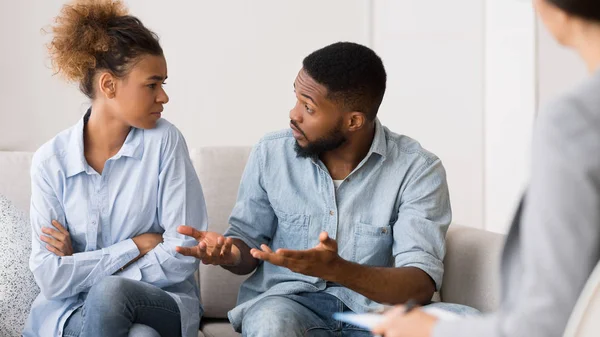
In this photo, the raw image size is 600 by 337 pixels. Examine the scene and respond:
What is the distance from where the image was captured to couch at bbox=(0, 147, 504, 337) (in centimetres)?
220

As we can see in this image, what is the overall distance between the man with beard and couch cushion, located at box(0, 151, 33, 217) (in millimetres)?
608

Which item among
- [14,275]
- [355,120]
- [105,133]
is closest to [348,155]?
[355,120]

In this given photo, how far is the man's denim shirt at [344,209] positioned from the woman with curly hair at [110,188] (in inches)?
6.3

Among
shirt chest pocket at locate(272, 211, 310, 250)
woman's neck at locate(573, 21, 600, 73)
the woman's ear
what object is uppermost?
woman's neck at locate(573, 21, 600, 73)

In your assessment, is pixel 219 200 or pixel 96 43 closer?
pixel 96 43

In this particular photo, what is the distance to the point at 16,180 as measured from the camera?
2432 mm

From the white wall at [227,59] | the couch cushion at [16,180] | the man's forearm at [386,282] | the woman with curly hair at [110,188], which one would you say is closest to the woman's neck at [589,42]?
the man's forearm at [386,282]

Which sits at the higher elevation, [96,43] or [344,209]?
[96,43]

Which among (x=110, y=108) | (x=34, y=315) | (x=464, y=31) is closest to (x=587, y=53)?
(x=110, y=108)

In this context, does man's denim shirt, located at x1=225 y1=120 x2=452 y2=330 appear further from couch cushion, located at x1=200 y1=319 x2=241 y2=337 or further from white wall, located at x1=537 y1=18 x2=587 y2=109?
white wall, located at x1=537 y1=18 x2=587 y2=109

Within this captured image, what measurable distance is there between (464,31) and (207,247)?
2093 millimetres

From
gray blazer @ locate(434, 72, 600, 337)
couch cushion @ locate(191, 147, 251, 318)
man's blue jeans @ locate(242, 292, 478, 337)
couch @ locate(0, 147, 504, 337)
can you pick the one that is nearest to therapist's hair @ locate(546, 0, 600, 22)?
gray blazer @ locate(434, 72, 600, 337)

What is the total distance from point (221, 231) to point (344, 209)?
0.45 m

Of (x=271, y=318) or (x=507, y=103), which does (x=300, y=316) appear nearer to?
(x=271, y=318)
